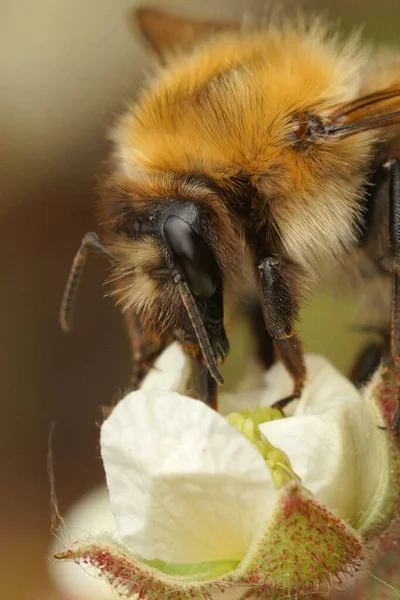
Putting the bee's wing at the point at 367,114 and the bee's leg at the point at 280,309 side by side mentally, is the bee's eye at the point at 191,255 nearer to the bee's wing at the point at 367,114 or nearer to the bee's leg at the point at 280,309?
the bee's leg at the point at 280,309

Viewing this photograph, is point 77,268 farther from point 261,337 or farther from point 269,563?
point 269,563

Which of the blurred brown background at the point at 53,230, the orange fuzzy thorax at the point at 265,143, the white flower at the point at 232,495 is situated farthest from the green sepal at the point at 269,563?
the blurred brown background at the point at 53,230

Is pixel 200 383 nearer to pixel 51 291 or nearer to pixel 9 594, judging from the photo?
pixel 9 594

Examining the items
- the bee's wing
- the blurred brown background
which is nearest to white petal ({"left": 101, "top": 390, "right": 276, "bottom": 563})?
the bee's wing

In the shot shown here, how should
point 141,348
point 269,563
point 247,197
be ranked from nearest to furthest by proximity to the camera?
point 269,563
point 247,197
point 141,348

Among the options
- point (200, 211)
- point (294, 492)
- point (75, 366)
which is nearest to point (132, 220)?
point (200, 211)

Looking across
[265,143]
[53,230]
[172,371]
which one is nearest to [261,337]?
[172,371]
